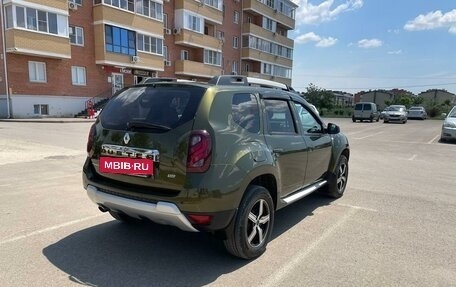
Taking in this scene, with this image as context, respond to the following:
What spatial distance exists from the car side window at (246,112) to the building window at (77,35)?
26381mm

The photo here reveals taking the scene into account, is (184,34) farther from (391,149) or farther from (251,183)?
(251,183)

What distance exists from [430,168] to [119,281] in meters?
8.80

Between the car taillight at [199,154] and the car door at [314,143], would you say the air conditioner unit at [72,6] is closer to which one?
the car door at [314,143]

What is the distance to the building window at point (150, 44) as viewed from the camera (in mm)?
30703

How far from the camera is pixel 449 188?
7.05 meters

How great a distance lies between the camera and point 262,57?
160 ft

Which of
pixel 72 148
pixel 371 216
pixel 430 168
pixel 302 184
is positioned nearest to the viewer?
pixel 302 184

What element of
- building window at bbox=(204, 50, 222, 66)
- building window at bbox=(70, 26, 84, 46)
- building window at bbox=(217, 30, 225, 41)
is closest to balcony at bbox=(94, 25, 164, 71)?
building window at bbox=(70, 26, 84, 46)

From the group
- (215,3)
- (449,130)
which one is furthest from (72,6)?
(449,130)

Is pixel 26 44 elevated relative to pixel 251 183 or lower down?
elevated

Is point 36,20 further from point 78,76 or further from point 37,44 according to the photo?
point 78,76

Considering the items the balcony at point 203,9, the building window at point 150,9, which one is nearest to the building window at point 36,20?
the building window at point 150,9

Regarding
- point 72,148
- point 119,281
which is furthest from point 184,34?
point 119,281

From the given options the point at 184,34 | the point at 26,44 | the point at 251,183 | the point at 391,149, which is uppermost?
the point at 184,34
